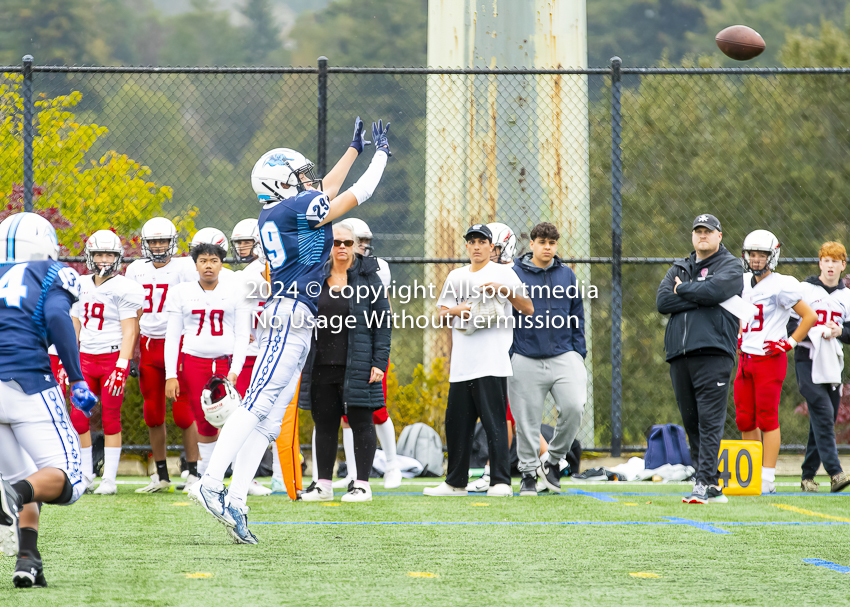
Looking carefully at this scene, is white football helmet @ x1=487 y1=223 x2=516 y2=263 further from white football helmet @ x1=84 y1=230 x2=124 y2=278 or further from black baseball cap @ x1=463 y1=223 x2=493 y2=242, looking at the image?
white football helmet @ x1=84 y1=230 x2=124 y2=278

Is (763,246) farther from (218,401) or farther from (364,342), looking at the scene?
(218,401)

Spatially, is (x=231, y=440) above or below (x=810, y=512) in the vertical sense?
above

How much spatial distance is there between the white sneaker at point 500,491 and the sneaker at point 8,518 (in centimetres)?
404

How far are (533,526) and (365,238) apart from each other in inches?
121

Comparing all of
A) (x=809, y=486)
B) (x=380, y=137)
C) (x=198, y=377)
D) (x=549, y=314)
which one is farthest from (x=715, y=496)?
(x=198, y=377)

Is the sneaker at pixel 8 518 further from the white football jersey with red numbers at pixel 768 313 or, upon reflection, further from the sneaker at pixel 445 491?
the white football jersey with red numbers at pixel 768 313

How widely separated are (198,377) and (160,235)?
1.34 meters

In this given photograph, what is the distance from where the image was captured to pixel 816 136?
24.3m

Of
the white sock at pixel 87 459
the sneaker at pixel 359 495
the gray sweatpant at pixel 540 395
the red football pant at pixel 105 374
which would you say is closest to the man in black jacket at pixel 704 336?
the gray sweatpant at pixel 540 395

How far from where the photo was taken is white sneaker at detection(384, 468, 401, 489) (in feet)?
26.7

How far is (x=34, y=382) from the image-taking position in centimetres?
400

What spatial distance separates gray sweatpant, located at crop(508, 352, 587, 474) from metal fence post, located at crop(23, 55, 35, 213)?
4.63 metres

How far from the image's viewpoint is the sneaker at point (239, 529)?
16.1 ft

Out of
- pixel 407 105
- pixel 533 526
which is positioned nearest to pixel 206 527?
pixel 533 526
